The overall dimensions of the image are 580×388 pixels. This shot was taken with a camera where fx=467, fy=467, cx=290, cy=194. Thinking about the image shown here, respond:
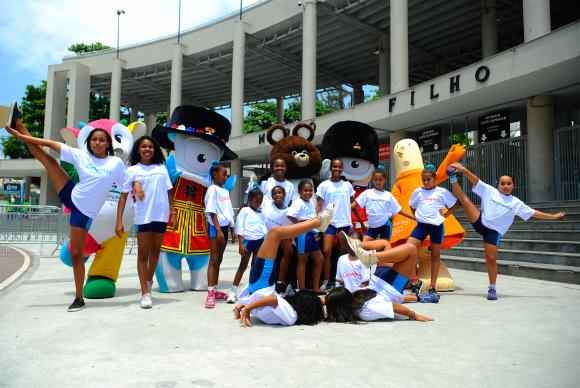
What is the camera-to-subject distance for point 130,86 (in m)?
30.5

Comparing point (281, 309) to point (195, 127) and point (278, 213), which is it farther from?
point (195, 127)

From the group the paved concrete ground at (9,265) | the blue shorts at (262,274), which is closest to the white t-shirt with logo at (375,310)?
the blue shorts at (262,274)

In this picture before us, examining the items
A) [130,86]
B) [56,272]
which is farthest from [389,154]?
[130,86]

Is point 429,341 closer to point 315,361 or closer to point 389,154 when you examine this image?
point 315,361

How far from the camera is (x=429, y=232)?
552 centimetres

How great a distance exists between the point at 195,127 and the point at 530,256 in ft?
19.9

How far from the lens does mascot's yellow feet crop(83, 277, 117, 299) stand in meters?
5.41

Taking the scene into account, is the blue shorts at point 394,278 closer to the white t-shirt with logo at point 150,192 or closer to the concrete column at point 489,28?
the white t-shirt with logo at point 150,192

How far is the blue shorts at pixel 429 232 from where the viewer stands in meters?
5.51

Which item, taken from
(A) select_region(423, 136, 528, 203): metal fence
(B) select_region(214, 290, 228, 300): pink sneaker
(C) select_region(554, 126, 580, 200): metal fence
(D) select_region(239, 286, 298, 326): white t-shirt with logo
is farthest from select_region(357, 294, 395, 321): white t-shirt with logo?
(A) select_region(423, 136, 528, 203): metal fence

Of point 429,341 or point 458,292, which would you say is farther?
point 458,292

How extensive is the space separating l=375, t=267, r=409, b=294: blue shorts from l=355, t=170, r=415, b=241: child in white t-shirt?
4.02 feet

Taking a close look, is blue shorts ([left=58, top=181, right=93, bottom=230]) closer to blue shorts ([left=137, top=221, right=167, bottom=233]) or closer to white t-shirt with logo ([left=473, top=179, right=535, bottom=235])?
blue shorts ([left=137, top=221, right=167, bottom=233])

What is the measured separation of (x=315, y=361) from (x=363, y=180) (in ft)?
13.1
